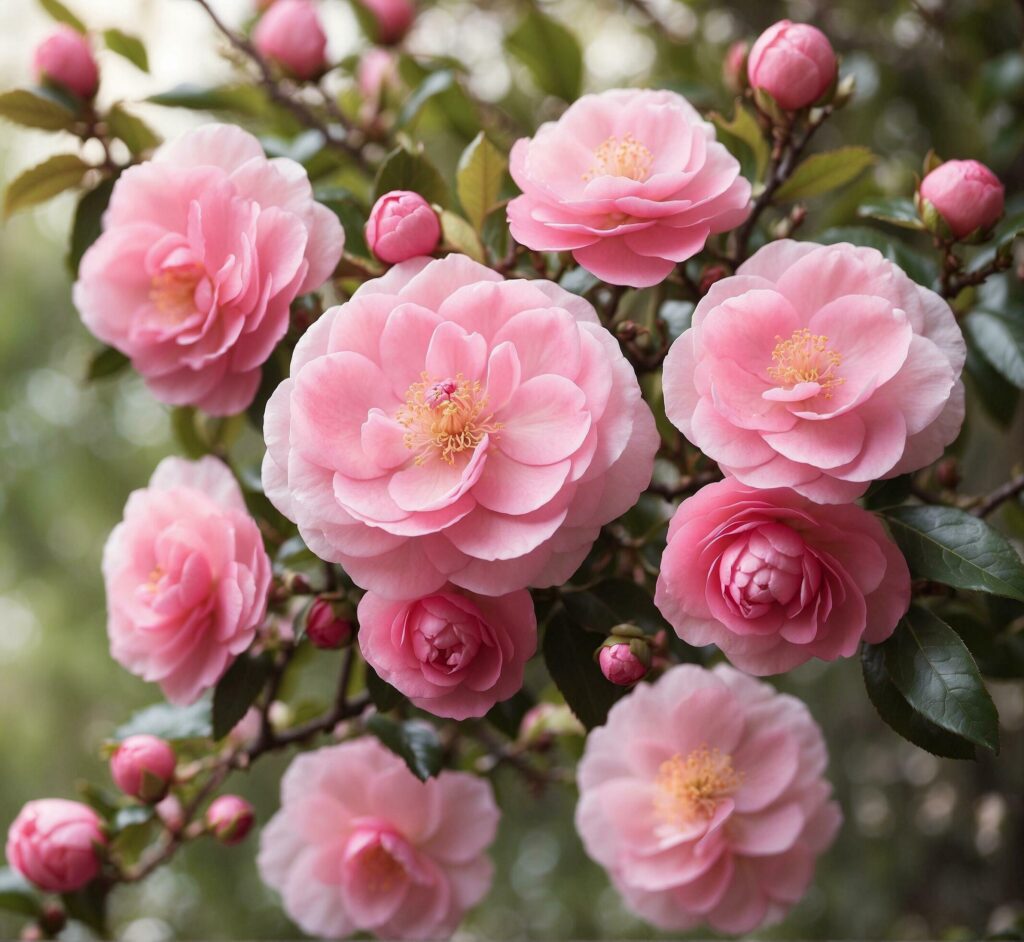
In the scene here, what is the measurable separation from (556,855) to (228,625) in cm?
136

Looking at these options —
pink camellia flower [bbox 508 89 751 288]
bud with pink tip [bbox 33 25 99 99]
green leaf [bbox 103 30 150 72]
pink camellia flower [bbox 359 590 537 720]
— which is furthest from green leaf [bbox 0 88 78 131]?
pink camellia flower [bbox 359 590 537 720]

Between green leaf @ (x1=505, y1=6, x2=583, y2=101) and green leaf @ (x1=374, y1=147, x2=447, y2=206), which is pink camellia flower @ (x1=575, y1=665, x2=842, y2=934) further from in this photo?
green leaf @ (x1=505, y1=6, x2=583, y2=101)

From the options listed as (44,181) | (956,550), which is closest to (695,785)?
(956,550)

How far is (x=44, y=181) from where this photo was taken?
3.01ft

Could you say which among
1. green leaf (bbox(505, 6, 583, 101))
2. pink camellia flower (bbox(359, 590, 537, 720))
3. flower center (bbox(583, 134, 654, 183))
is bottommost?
pink camellia flower (bbox(359, 590, 537, 720))

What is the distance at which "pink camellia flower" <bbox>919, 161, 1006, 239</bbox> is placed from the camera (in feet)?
2.27

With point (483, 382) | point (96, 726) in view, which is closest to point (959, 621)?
point (483, 382)

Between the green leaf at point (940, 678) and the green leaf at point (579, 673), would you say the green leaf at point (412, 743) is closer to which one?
the green leaf at point (579, 673)

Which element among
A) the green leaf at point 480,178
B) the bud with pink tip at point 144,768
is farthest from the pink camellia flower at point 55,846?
the green leaf at point 480,178

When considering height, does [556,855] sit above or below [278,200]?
below

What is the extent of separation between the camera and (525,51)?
118 centimetres

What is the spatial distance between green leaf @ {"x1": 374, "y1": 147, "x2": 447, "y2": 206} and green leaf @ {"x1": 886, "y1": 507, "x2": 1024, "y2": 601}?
42 cm

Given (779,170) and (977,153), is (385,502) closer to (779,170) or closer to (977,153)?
(779,170)

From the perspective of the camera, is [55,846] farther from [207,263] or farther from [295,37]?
[295,37]
